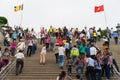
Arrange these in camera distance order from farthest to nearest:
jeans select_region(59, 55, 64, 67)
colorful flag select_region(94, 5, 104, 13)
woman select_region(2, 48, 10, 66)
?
Result: 1. colorful flag select_region(94, 5, 104, 13)
2. jeans select_region(59, 55, 64, 67)
3. woman select_region(2, 48, 10, 66)

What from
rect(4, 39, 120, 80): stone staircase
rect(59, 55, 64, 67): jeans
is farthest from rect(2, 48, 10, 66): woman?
rect(59, 55, 64, 67): jeans

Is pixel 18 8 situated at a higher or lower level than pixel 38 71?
higher

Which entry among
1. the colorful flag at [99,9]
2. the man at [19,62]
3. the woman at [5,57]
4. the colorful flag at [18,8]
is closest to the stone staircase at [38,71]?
the man at [19,62]

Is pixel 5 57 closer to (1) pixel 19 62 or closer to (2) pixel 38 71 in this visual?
(1) pixel 19 62

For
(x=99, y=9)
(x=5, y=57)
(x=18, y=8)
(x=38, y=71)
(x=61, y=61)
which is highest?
(x=18, y=8)

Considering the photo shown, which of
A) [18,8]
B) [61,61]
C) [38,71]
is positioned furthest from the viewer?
[18,8]

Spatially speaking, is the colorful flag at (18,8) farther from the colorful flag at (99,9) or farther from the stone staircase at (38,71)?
the stone staircase at (38,71)

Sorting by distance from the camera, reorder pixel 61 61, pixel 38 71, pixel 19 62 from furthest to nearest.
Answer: pixel 61 61 → pixel 38 71 → pixel 19 62

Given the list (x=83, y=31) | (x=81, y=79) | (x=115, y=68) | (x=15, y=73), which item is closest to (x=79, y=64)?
(x=81, y=79)

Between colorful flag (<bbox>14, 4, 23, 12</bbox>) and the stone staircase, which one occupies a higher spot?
colorful flag (<bbox>14, 4, 23, 12</bbox>)

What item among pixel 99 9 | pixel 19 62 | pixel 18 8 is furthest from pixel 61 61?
pixel 18 8

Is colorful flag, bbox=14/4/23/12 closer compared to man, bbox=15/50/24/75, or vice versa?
man, bbox=15/50/24/75

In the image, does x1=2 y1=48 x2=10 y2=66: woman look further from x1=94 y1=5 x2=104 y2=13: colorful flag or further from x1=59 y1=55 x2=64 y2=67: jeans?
x1=94 y1=5 x2=104 y2=13: colorful flag

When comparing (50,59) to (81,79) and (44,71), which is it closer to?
(44,71)
